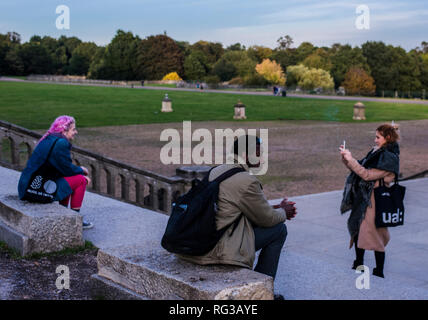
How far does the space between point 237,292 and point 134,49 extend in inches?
4598

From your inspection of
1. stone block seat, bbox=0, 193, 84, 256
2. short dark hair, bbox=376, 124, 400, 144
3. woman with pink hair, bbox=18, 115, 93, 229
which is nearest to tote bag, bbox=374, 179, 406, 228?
short dark hair, bbox=376, 124, 400, 144

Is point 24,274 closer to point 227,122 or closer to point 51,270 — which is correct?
point 51,270

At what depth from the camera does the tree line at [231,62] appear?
87.7 meters

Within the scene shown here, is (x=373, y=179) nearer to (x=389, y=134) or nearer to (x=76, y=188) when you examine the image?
(x=389, y=134)

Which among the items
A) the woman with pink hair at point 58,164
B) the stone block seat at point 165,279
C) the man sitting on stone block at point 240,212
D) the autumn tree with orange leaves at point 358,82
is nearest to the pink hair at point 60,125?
the woman with pink hair at point 58,164

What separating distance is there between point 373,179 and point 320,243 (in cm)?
255

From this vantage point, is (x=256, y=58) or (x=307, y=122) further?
(x=256, y=58)

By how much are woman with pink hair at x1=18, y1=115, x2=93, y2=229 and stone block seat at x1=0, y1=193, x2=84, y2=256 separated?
327 millimetres

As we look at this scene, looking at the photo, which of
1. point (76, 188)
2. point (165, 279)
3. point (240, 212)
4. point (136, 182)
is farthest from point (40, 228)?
point (136, 182)

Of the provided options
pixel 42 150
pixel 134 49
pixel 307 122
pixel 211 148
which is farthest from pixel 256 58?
pixel 42 150

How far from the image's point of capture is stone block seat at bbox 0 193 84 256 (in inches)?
233

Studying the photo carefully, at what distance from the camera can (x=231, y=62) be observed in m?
105

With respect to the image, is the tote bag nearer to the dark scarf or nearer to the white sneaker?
the dark scarf
